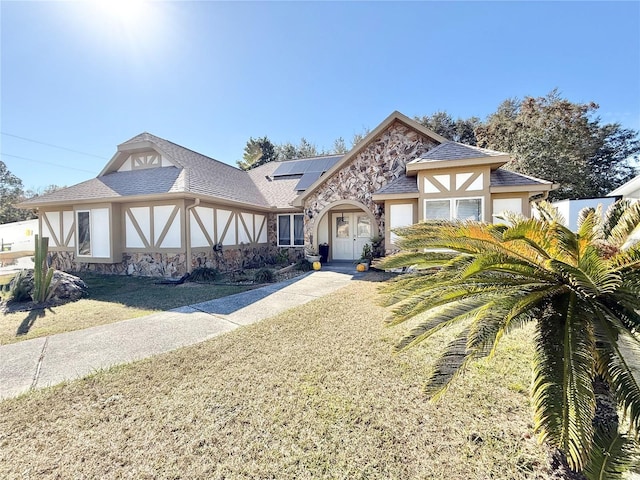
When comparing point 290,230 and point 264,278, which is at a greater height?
point 290,230

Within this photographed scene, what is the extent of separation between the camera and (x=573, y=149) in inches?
774

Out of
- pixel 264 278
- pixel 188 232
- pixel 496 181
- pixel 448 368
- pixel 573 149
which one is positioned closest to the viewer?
pixel 448 368

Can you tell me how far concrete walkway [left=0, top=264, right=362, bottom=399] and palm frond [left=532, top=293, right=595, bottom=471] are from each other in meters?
4.87

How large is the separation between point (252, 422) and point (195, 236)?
399 inches

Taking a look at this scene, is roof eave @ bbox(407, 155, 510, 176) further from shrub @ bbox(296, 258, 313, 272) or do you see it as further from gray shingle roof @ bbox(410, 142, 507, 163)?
shrub @ bbox(296, 258, 313, 272)

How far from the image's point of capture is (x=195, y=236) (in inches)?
460

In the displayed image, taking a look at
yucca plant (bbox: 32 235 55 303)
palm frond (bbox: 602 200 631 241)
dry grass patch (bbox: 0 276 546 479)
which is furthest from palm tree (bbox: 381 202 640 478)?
yucca plant (bbox: 32 235 55 303)

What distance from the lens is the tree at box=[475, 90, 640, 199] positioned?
19.3 metres

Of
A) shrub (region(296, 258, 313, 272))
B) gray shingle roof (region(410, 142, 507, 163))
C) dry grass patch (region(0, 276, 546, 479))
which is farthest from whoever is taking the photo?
shrub (region(296, 258, 313, 272))

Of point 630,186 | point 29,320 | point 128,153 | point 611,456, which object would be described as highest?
point 128,153

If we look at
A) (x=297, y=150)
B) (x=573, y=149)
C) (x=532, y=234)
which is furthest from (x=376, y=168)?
(x=297, y=150)

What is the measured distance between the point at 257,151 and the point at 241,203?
21227 millimetres

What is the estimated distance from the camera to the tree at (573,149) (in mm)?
19344

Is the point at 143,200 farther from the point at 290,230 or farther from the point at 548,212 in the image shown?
the point at 548,212
